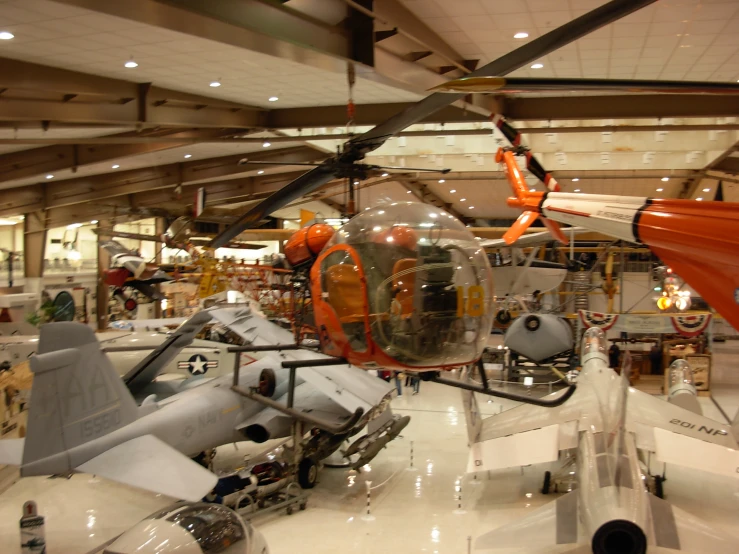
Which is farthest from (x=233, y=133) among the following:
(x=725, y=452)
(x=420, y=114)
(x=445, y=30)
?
(x=725, y=452)

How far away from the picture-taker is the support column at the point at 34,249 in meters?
18.9

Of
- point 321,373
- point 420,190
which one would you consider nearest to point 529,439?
point 321,373

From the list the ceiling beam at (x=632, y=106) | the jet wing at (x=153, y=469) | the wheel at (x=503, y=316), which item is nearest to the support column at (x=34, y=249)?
the wheel at (x=503, y=316)

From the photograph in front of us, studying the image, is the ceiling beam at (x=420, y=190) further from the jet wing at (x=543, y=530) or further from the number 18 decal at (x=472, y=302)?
the number 18 decal at (x=472, y=302)

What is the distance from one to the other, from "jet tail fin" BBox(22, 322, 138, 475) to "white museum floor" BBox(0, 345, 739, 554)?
3.90ft

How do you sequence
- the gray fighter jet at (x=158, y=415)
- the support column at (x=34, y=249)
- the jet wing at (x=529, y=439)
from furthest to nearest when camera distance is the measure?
the support column at (x=34, y=249) < the jet wing at (x=529, y=439) < the gray fighter jet at (x=158, y=415)

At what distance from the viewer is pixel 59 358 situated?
5.89 metres

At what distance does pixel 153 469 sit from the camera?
579 cm

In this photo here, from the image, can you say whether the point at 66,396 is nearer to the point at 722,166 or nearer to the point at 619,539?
the point at 619,539

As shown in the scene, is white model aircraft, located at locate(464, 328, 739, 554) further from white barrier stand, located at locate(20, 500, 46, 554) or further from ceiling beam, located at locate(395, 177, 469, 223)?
ceiling beam, located at locate(395, 177, 469, 223)

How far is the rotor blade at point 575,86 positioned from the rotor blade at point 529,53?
0.99 ft

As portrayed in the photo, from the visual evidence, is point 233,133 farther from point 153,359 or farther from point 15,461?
point 15,461

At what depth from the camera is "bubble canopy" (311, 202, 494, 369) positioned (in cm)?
464

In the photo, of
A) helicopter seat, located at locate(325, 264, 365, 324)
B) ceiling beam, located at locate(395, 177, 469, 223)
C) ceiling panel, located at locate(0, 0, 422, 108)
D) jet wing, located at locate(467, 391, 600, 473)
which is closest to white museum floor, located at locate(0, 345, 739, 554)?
jet wing, located at locate(467, 391, 600, 473)
